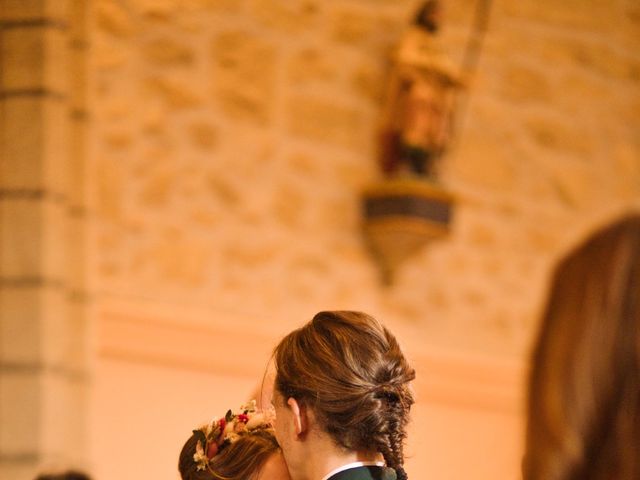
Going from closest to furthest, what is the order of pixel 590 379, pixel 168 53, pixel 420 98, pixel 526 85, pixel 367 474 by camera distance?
pixel 590 379 < pixel 367 474 < pixel 168 53 < pixel 420 98 < pixel 526 85

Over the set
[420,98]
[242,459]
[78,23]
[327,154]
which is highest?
[78,23]

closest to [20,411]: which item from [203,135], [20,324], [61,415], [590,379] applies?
[61,415]

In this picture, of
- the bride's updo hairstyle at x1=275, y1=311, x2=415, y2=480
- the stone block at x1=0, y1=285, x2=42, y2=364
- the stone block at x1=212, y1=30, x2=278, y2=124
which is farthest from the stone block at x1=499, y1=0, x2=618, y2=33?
the bride's updo hairstyle at x1=275, y1=311, x2=415, y2=480

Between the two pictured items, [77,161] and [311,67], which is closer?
[77,161]

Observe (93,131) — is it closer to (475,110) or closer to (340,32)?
(340,32)

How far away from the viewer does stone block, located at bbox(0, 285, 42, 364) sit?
4391 millimetres

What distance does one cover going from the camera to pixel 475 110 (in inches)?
258

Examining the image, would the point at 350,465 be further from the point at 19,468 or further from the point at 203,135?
the point at 203,135

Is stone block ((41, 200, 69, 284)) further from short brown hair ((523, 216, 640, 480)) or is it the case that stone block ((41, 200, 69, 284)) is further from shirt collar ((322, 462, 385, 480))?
short brown hair ((523, 216, 640, 480))

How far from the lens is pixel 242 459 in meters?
2.36

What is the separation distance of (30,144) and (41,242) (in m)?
0.37

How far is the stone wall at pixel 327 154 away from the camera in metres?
5.54

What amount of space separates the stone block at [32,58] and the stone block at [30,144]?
0.21ft

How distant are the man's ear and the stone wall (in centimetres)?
320
